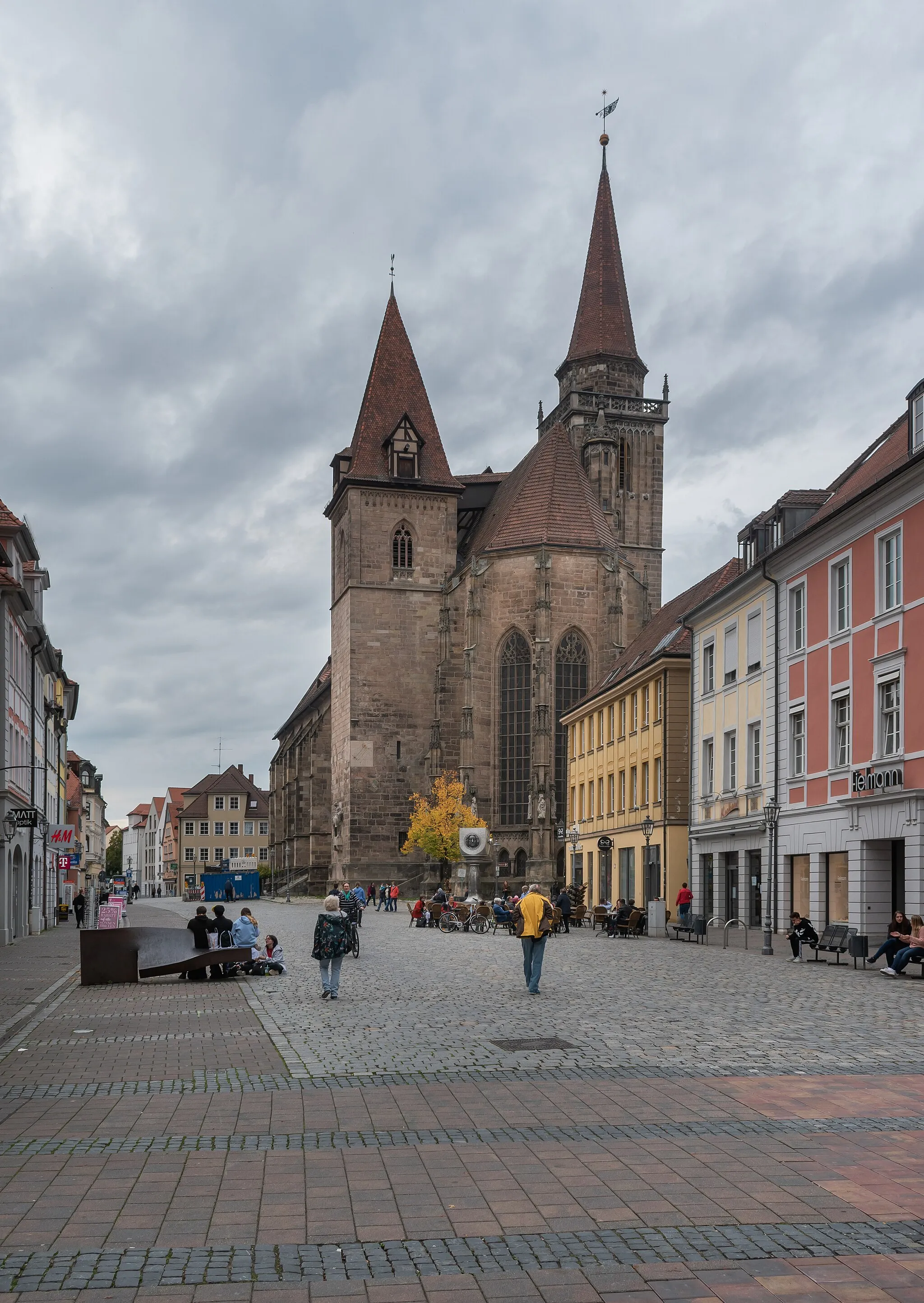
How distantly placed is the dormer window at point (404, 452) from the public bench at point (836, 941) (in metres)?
58.9

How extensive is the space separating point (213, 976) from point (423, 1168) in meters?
Answer: 16.2

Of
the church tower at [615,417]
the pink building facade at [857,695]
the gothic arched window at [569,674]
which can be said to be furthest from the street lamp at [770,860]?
the church tower at [615,417]

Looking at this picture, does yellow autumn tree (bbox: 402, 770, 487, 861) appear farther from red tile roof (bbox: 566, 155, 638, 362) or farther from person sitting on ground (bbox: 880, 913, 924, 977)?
person sitting on ground (bbox: 880, 913, 924, 977)

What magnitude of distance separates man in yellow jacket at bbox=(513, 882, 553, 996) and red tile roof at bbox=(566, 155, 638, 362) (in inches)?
3061

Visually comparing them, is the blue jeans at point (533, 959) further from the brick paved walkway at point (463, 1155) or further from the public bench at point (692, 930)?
the public bench at point (692, 930)

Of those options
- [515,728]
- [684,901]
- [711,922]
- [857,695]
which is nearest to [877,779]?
[857,695]

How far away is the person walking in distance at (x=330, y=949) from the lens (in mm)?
18484

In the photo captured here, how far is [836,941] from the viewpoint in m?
26.4

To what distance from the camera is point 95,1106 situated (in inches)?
407

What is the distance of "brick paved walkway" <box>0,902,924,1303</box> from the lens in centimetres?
615

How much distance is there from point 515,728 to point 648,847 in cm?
3076

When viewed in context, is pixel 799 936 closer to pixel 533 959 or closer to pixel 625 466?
pixel 533 959

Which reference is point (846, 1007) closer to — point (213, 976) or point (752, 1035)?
point (752, 1035)

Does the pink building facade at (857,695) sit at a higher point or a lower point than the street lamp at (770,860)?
higher
